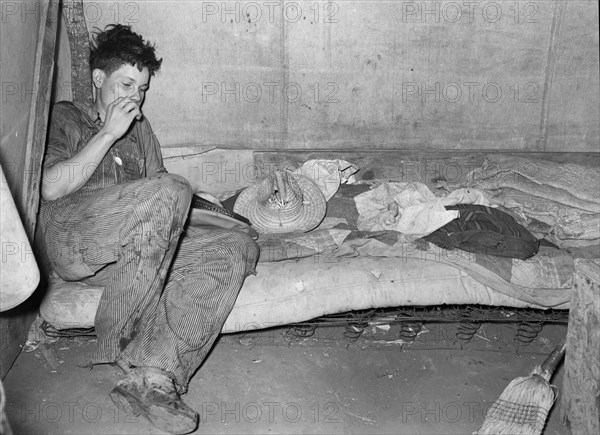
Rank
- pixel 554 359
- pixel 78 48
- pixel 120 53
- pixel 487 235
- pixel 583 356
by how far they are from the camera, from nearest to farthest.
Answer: pixel 583 356
pixel 554 359
pixel 487 235
pixel 120 53
pixel 78 48

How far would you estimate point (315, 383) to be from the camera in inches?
119

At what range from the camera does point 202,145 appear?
4.05 metres

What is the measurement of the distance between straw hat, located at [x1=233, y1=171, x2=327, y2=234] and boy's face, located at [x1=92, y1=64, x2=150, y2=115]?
2.62 feet

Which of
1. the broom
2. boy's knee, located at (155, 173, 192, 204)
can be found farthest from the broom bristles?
boy's knee, located at (155, 173, 192, 204)

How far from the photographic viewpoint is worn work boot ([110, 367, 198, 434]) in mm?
2506

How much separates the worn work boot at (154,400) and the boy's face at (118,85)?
136cm

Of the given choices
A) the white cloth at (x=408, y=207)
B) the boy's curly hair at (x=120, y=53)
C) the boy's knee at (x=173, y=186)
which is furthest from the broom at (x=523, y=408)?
the boy's curly hair at (x=120, y=53)

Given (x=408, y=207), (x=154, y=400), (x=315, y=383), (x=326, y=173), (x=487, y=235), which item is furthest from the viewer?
(x=326, y=173)

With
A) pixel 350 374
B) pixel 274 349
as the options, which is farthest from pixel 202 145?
pixel 350 374

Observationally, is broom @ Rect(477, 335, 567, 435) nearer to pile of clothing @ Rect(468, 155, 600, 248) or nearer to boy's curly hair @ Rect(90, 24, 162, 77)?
pile of clothing @ Rect(468, 155, 600, 248)

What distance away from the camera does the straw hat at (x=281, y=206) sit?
3516 millimetres

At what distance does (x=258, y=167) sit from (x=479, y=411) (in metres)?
1.96

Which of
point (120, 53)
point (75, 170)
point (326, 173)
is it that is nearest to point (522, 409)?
point (326, 173)

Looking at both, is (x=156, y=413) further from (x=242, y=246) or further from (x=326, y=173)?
(x=326, y=173)
